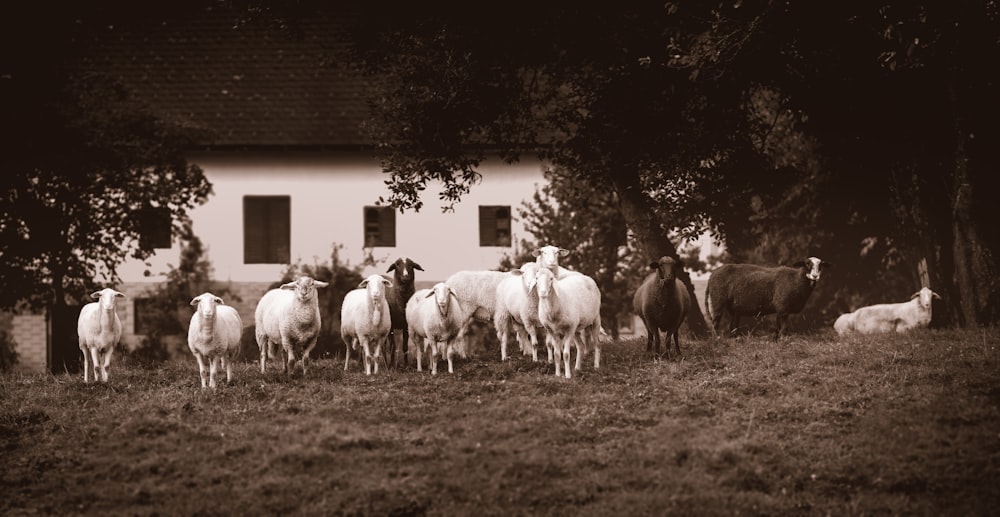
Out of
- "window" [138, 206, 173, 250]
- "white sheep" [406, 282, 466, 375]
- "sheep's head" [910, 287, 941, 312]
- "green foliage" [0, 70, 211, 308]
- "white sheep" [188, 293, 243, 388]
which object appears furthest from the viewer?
"window" [138, 206, 173, 250]

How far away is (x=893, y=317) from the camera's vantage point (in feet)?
78.9

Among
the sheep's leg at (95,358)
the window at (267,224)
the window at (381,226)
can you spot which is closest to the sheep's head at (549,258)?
the sheep's leg at (95,358)

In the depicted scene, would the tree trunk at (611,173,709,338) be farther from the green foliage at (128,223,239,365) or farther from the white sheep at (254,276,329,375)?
the green foliage at (128,223,239,365)

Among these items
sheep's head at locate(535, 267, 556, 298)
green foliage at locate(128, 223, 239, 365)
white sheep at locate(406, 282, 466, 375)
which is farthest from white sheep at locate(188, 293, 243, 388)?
green foliage at locate(128, 223, 239, 365)

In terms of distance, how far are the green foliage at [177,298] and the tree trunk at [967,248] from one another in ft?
55.0

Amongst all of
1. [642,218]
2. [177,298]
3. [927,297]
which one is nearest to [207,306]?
[642,218]

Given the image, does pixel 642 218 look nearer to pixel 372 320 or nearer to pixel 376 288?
pixel 376 288

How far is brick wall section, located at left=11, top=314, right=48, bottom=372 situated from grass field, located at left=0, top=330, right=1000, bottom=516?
14.7m

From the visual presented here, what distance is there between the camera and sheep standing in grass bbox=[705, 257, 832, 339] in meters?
21.5

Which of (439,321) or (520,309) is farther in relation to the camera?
(520,309)

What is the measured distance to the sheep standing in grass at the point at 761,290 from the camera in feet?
70.5

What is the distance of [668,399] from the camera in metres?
15.8

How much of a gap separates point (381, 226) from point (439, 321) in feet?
49.6

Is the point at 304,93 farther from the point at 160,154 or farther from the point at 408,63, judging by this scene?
the point at 408,63
